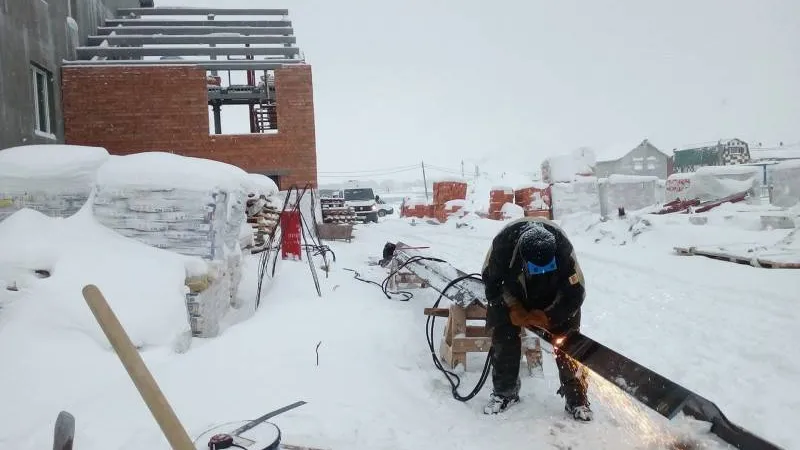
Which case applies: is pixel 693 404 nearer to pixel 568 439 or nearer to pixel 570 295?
pixel 568 439

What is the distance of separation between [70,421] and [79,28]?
44.8 ft

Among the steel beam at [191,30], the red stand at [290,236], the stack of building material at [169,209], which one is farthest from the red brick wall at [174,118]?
the stack of building material at [169,209]

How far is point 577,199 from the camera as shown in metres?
19.0

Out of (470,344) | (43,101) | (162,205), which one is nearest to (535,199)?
(43,101)

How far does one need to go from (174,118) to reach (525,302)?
1197 centimetres

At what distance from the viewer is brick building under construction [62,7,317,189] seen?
40.4 ft

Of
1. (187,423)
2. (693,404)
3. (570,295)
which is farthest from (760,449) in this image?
(187,423)

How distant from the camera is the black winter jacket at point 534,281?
3.61 metres

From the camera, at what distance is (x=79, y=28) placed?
12.4 m

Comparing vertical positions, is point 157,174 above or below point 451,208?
above

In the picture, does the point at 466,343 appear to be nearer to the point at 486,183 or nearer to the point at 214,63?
the point at 214,63

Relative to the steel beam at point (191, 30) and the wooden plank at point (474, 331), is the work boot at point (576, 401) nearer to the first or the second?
the wooden plank at point (474, 331)

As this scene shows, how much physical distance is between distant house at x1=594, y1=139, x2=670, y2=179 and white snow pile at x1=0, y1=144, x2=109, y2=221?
44382mm

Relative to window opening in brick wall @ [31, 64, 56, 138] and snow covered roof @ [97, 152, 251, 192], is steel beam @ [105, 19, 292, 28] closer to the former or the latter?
window opening in brick wall @ [31, 64, 56, 138]
